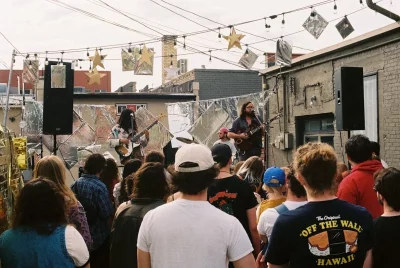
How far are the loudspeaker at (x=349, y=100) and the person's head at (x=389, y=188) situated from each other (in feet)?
16.7

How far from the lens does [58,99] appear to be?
9680 millimetres

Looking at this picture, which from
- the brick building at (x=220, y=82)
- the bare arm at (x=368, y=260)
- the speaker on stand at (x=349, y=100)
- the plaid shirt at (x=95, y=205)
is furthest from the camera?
the brick building at (x=220, y=82)

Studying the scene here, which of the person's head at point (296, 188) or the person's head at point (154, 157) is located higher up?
the person's head at point (154, 157)

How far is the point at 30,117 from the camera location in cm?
1466

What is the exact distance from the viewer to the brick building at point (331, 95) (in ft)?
31.6

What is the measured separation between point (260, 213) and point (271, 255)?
1.46 m

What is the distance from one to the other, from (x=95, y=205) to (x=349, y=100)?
16.9 ft

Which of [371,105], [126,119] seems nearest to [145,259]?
[126,119]

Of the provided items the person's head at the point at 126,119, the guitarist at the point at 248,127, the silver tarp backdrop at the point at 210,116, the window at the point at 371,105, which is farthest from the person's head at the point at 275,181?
the silver tarp backdrop at the point at 210,116

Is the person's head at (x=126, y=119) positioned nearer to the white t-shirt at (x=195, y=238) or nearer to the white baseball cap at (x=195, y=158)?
the white baseball cap at (x=195, y=158)

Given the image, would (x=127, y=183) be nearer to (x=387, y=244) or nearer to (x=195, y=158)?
(x=195, y=158)

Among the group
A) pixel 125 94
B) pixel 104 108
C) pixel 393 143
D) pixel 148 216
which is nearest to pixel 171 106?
→ pixel 104 108

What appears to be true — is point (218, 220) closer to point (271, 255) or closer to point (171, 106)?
point (271, 255)

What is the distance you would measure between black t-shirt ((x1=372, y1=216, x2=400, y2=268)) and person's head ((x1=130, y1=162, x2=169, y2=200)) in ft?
4.98
